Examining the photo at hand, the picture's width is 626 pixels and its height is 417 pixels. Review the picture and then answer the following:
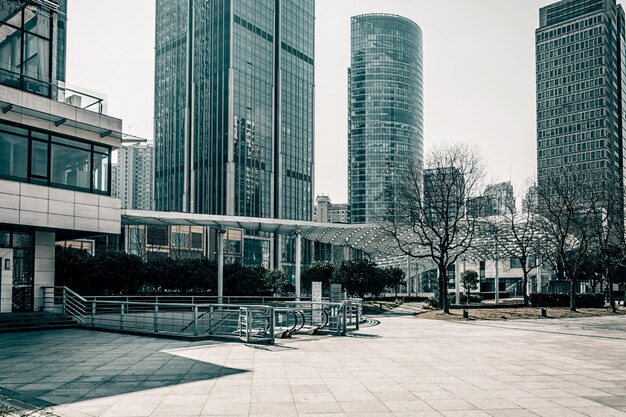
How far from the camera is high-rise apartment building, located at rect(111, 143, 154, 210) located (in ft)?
559

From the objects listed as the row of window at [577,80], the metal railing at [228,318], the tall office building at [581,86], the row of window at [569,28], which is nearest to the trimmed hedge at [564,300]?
the metal railing at [228,318]

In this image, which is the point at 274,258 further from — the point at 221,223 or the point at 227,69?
the point at 221,223

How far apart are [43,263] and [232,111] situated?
100 meters

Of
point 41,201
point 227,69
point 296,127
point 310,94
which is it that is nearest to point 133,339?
point 41,201

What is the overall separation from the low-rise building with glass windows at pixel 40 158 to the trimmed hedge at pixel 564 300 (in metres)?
33.2

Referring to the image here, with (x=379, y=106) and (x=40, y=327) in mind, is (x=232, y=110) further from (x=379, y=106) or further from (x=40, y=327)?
(x=40, y=327)

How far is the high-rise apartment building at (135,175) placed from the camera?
170375 millimetres

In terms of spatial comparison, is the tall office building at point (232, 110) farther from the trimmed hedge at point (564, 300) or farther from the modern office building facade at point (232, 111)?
the trimmed hedge at point (564, 300)

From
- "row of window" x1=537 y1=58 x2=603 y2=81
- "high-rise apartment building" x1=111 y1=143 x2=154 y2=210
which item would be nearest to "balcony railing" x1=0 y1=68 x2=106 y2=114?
"row of window" x1=537 y1=58 x2=603 y2=81

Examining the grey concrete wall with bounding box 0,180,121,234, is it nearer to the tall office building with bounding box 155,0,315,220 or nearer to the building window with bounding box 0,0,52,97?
the building window with bounding box 0,0,52,97

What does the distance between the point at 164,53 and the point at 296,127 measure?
36.8 m

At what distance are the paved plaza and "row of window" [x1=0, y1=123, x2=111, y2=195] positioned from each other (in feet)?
22.9

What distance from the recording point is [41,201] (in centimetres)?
2227

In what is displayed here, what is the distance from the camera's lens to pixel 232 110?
120875mm
